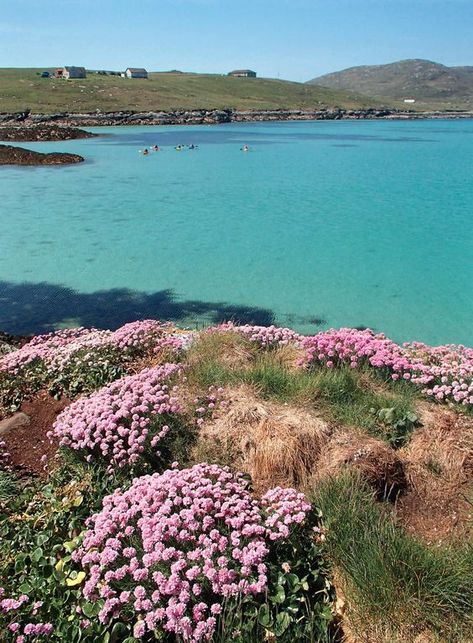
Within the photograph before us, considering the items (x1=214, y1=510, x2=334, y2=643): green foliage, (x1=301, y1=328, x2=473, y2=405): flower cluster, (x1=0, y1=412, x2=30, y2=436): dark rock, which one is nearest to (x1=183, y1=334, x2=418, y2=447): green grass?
(x1=301, y1=328, x2=473, y2=405): flower cluster

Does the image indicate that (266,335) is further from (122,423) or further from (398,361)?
(122,423)

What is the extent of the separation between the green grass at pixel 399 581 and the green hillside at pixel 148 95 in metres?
111

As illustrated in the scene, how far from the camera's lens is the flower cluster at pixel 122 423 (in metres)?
5.78

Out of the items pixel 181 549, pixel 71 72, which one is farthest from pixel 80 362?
pixel 71 72

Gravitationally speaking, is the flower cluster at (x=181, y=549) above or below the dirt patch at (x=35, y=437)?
above

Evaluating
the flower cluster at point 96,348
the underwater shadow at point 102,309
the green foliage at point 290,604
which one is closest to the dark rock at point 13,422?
the flower cluster at point 96,348

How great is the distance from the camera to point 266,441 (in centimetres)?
571

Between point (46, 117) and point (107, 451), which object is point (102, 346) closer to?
point (107, 451)

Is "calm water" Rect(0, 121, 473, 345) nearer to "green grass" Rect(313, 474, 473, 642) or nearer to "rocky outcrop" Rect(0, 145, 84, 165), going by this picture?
"rocky outcrop" Rect(0, 145, 84, 165)

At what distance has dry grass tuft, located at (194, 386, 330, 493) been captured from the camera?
557 centimetres

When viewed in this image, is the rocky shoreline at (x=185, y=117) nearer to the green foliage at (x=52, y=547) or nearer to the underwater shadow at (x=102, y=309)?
the underwater shadow at (x=102, y=309)

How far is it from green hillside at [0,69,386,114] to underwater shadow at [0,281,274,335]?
97591 mm

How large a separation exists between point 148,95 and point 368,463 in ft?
473

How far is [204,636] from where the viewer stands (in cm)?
366
